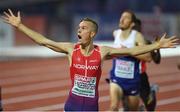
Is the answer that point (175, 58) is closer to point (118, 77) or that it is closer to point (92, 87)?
point (118, 77)

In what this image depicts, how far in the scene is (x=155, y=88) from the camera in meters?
8.93

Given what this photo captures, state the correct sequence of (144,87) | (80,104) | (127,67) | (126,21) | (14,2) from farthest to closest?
(14,2)
(144,87)
(127,67)
(126,21)
(80,104)

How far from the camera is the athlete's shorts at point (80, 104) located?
19.1 ft

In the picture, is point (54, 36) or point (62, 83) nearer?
point (62, 83)

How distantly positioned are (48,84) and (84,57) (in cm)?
950

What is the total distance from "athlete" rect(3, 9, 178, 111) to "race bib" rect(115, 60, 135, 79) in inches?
87.0

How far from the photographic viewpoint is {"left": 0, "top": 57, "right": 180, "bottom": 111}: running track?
11.8m

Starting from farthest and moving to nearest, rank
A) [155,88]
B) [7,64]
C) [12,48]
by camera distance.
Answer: [12,48] → [7,64] → [155,88]

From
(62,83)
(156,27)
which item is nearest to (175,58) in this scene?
(156,27)

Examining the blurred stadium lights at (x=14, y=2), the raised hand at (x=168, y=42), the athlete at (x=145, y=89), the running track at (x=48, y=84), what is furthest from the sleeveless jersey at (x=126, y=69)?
the blurred stadium lights at (x=14, y=2)

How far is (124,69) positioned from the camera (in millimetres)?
8109

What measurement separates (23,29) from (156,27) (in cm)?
1993

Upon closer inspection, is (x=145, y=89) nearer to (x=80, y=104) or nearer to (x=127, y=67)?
(x=127, y=67)

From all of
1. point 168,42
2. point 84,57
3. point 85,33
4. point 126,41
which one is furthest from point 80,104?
point 126,41
